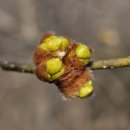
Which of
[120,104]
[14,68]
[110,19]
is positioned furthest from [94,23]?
[14,68]

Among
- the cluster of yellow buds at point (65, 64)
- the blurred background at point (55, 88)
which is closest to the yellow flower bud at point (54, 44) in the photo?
the cluster of yellow buds at point (65, 64)

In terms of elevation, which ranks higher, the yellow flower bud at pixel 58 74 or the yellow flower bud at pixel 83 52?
the yellow flower bud at pixel 83 52

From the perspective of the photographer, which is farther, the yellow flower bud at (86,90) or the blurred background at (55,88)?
the blurred background at (55,88)

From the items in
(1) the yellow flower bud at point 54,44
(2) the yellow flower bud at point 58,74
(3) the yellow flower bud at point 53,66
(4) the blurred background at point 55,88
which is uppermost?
(4) the blurred background at point 55,88

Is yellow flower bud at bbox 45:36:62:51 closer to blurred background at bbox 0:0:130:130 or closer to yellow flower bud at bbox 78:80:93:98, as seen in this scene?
yellow flower bud at bbox 78:80:93:98

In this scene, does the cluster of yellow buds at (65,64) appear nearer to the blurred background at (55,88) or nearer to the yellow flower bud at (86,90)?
the yellow flower bud at (86,90)

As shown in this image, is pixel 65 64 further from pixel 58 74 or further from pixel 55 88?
pixel 55 88

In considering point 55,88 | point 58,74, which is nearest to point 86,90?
point 58,74
